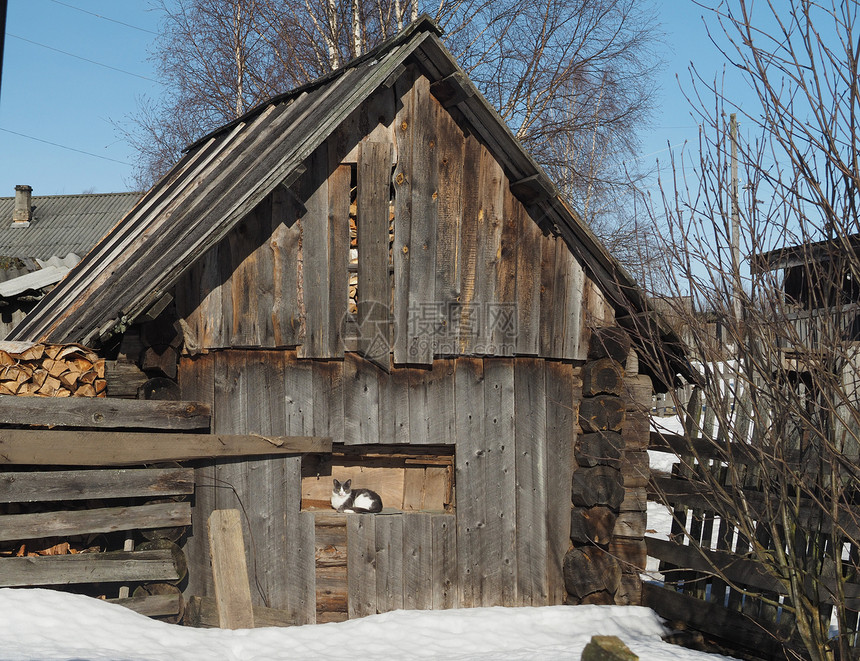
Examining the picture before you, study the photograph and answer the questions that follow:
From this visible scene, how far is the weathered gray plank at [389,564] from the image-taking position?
24.3ft

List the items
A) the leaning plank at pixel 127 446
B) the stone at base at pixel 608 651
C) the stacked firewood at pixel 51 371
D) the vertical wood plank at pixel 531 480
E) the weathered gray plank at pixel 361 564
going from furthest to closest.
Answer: the vertical wood plank at pixel 531 480 < the weathered gray plank at pixel 361 564 < the stacked firewood at pixel 51 371 < the leaning plank at pixel 127 446 < the stone at base at pixel 608 651

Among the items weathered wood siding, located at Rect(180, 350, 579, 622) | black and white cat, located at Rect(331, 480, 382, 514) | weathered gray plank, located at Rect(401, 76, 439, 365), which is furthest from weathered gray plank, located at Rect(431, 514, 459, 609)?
weathered gray plank, located at Rect(401, 76, 439, 365)

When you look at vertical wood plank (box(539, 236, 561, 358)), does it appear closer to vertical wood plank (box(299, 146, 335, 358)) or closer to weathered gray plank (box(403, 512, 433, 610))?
weathered gray plank (box(403, 512, 433, 610))

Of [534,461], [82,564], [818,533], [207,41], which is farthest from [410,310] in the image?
[207,41]

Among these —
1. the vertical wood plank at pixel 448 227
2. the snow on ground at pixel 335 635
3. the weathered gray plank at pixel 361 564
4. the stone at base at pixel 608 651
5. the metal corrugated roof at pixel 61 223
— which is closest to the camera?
the stone at base at pixel 608 651

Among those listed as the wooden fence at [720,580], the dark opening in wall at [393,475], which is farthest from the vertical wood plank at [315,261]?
the wooden fence at [720,580]

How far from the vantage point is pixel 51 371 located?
639 centimetres

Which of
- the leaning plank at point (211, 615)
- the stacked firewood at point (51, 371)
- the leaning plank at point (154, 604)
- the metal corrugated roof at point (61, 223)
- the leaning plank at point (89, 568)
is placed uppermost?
the metal corrugated roof at point (61, 223)

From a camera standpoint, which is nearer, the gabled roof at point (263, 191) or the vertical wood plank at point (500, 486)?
the gabled roof at point (263, 191)

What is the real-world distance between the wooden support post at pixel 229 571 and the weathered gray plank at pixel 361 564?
884 millimetres

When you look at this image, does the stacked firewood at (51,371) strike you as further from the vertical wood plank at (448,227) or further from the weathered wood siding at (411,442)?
the vertical wood plank at (448,227)

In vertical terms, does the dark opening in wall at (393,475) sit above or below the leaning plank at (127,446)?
below

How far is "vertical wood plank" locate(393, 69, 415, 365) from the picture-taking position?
748cm

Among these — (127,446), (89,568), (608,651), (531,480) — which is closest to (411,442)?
(531,480)
